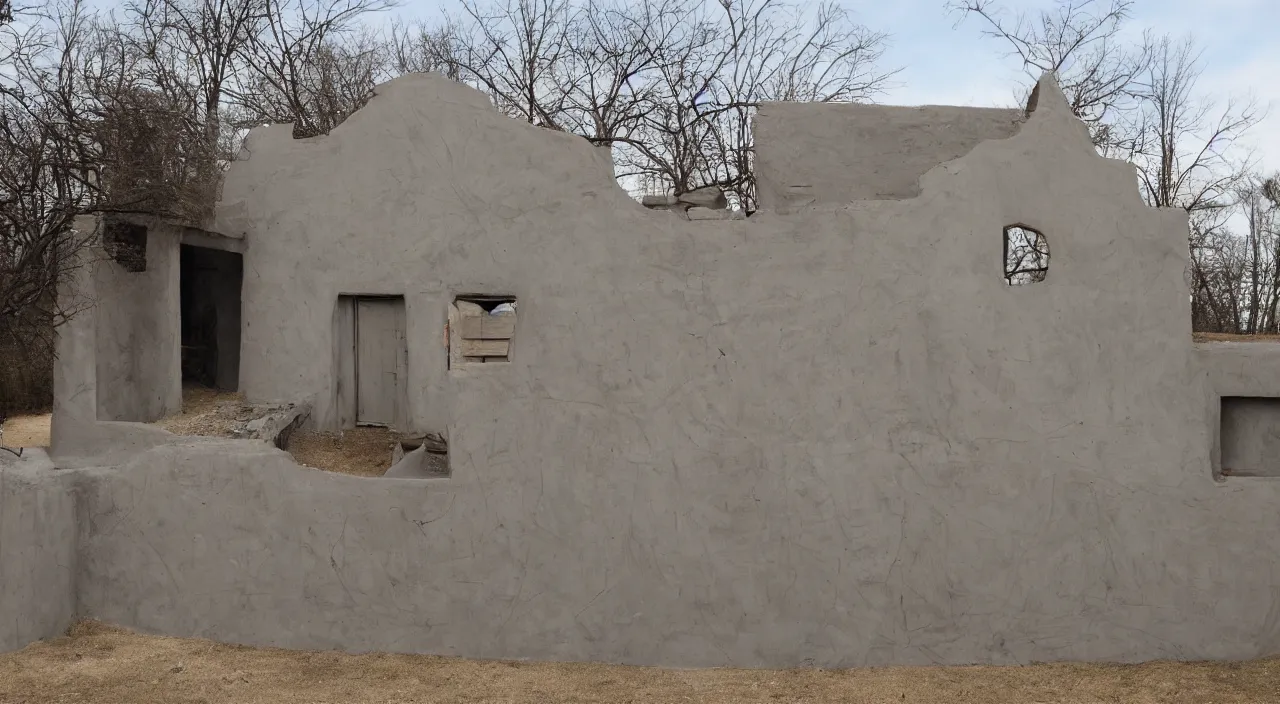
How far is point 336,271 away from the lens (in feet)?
34.7

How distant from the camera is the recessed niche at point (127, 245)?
33.4 ft

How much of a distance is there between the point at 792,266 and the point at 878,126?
89.7 inches

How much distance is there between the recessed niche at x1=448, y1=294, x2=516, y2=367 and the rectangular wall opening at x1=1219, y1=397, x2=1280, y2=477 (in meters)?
6.60

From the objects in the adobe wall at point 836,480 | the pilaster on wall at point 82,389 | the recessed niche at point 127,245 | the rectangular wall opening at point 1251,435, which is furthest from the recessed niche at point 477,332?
the rectangular wall opening at point 1251,435

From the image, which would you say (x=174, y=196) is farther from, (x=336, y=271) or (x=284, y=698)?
(x=284, y=698)

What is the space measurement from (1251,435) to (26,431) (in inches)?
588

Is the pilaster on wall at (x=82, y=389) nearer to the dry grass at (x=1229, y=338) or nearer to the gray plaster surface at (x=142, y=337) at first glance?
the gray plaster surface at (x=142, y=337)

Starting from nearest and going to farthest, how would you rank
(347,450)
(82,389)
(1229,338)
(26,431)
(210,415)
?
(1229,338), (82,389), (210,415), (347,450), (26,431)

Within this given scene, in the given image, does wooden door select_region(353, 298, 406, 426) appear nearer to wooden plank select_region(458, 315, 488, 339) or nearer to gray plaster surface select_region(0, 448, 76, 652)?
wooden plank select_region(458, 315, 488, 339)

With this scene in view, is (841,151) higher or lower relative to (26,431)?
higher

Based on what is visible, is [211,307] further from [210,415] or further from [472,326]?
[472,326]

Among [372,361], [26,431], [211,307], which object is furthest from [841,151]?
[26,431]

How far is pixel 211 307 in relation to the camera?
12789 millimetres

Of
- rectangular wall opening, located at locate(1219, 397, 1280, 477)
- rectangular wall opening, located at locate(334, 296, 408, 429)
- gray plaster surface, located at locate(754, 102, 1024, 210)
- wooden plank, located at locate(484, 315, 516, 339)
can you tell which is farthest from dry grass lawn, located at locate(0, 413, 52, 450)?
rectangular wall opening, located at locate(1219, 397, 1280, 477)
